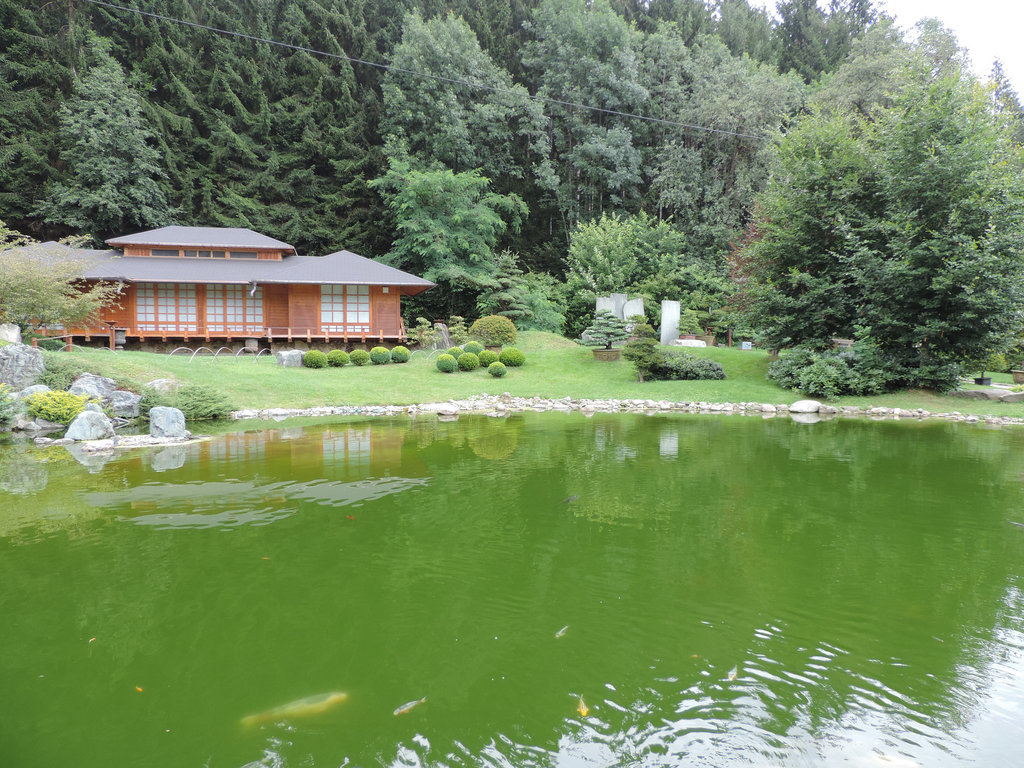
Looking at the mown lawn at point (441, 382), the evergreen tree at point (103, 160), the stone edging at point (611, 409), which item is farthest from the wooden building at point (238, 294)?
the stone edging at point (611, 409)

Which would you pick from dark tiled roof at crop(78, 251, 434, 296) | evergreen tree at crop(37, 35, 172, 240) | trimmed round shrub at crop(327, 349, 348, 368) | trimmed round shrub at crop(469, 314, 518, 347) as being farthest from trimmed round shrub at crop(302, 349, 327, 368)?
evergreen tree at crop(37, 35, 172, 240)

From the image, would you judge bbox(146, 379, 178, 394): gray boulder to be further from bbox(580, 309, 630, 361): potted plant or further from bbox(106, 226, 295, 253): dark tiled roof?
bbox(580, 309, 630, 361): potted plant

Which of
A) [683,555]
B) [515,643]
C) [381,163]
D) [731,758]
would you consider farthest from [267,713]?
[381,163]

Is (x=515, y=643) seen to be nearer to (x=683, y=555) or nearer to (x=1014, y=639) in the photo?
(x=683, y=555)

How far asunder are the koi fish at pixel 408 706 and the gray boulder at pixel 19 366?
49.5ft

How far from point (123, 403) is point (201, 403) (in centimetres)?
168

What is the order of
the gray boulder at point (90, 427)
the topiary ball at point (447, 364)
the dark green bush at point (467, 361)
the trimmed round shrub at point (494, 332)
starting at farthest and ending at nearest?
the trimmed round shrub at point (494, 332) → the dark green bush at point (467, 361) → the topiary ball at point (447, 364) → the gray boulder at point (90, 427)

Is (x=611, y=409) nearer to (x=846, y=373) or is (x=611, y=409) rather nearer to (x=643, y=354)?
(x=643, y=354)

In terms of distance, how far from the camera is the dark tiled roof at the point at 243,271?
2414cm

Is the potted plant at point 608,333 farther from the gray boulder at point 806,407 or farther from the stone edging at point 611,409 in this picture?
the gray boulder at point 806,407

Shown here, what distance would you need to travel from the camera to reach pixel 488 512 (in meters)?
6.76

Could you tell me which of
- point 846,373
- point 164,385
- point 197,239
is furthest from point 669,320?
point 197,239

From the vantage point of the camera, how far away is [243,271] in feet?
84.8

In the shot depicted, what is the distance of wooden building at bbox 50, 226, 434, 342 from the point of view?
81.6 feet
